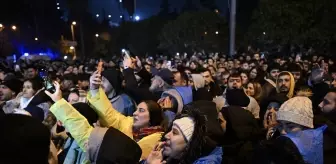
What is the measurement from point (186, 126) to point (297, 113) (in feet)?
3.73

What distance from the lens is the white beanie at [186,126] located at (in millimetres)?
2953

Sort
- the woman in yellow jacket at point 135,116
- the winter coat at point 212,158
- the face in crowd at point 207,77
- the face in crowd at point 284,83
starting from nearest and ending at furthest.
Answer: the winter coat at point 212,158 < the woman in yellow jacket at point 135,116 < the face in crowd at point 284,83 < the face in crowd at point 207,77

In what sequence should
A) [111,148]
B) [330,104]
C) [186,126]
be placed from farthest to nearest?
[330,104] < [186,126] < [111,148]

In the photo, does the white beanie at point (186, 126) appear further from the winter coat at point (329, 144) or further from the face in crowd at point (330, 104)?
the face in crowd at point (330, 104)

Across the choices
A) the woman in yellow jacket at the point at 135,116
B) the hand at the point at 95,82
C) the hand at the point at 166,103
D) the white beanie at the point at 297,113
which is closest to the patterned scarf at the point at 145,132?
the woman in yellow jacket at the point at 135,116

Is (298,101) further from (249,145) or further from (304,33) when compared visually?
(304,33)

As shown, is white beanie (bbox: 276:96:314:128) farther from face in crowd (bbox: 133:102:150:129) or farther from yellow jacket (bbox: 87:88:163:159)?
yellow jacket (bbox: 87:88:163:159)

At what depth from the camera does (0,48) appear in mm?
36344

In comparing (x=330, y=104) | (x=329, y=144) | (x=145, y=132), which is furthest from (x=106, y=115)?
(x=330, y=104)

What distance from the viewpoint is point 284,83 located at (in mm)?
6594

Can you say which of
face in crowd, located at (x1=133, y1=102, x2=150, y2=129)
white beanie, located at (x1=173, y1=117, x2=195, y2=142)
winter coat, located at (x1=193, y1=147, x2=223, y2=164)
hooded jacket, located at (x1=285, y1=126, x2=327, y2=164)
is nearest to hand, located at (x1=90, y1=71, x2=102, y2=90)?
face in crowd, located at (x1=133, y1=102, x2=150, y2=129)

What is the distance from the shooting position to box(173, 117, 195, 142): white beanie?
2953 millimetres

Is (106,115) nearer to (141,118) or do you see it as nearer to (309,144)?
(141,118)

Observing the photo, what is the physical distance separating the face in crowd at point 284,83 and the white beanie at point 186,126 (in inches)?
151
